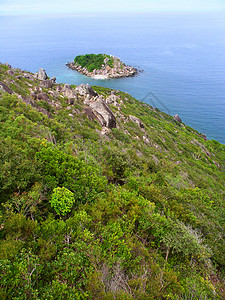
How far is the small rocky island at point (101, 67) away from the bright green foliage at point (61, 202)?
125m

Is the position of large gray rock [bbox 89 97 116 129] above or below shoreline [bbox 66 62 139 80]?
below

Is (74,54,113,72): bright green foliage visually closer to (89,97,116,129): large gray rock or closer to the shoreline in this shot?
the shoreline

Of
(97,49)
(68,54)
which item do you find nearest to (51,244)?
(68,54)

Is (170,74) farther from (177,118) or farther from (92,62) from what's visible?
(177,118)

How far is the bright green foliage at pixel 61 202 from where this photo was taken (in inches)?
436

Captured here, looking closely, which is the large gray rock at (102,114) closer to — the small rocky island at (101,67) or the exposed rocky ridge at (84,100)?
the exposed rocky ridge at (84,100)

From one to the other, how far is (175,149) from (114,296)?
156 feet

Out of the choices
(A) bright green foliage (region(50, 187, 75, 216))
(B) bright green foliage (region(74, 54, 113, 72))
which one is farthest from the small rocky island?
(A) bright green foliage (region(50, 187, 75, 216))

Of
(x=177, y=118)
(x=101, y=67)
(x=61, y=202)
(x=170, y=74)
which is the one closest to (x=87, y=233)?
(x=61, y=202)

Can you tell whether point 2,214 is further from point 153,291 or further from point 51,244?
point 153,291

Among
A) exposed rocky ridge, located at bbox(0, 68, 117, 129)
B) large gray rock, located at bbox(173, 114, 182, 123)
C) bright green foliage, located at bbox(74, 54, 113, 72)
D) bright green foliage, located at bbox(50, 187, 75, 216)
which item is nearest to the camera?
bright green foliage, located at bbox(50, 187, 75, 216)

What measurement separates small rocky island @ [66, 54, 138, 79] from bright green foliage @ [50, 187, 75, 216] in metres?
125

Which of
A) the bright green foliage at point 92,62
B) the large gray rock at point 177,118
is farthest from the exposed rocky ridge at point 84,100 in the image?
the bright green foliage at point 92,62

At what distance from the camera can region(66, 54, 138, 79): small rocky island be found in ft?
418
